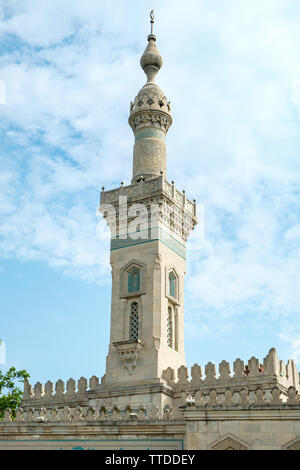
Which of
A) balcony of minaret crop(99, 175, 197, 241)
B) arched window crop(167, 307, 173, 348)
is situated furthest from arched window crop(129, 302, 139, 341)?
balcony of minaret crop(99, 175, 197, 241)

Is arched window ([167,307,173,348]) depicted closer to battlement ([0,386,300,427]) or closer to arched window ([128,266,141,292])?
arched window ([128,266,141,292])

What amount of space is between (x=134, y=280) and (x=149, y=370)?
450 centimetres

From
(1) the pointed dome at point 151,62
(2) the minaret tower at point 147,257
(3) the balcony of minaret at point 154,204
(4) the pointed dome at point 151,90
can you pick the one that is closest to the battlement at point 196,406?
(2) the minaret tower at point 147,257

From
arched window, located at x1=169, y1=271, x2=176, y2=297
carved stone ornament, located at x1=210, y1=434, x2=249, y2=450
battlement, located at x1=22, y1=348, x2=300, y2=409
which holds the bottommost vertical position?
carved stone ornament, located at x1=210, y1=434, x2=249, y2=450

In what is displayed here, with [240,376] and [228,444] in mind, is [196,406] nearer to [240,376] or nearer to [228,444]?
[228,444]

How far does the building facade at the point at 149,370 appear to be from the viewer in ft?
56.6

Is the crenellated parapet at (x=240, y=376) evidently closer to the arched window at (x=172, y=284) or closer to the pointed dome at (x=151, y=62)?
the arched window at (x=172, y=284)

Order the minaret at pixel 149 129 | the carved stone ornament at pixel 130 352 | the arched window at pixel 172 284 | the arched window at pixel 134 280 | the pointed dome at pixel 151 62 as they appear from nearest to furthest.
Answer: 1. the carved stone ornament at pixel 130 352
2. the arched window at pixel 134 280
3. the arched window at pixel 172 284
4. the minaret at pixel 149 129
5. the pointed dome at pixel 151 62

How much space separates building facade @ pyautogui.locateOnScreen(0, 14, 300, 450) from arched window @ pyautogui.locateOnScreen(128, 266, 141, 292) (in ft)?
0.18

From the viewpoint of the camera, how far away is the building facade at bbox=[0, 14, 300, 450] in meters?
17.2

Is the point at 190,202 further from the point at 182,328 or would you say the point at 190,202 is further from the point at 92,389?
the point at 92,389

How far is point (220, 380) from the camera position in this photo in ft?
80.7

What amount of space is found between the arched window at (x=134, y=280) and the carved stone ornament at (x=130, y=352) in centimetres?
272
